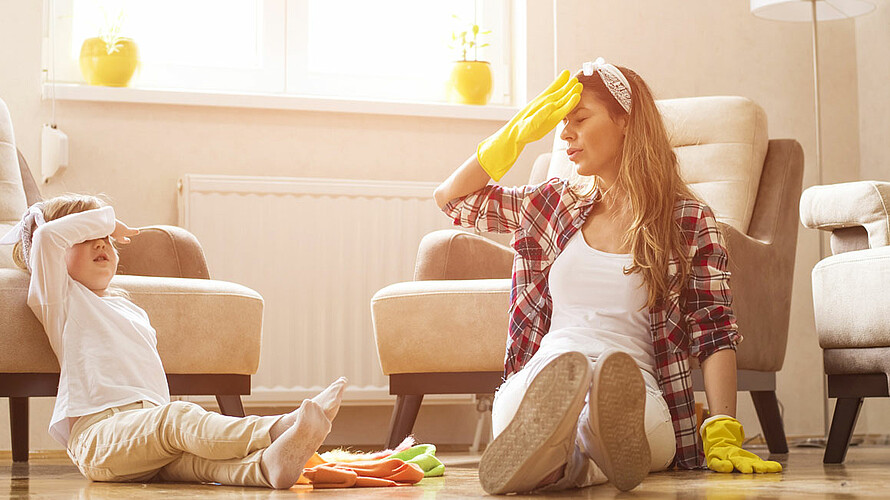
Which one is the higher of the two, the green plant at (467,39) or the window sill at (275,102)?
the green plant at (467,39)

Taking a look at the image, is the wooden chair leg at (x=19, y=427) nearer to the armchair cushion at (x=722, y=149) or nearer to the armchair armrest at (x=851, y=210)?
the armchair cushion at (x=722, y=149)

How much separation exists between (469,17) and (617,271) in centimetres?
215

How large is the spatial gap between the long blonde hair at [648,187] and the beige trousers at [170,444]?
60 centimetres

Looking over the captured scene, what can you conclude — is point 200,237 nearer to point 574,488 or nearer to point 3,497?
point 3,497

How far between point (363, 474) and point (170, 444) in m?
0.28

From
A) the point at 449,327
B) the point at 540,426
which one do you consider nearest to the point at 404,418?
the point at 449,327

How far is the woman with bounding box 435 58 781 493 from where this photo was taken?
1575 mm

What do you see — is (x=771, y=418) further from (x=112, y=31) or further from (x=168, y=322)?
(x=112, y=31)

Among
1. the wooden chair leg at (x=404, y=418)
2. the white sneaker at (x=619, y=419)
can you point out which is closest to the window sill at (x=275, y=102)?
the wooden chair leg at (x=404, y=418)

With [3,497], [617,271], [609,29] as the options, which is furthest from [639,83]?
[609,29]

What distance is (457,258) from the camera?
8.19 feet

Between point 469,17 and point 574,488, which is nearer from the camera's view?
point 574,488

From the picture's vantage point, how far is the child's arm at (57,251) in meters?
1.80

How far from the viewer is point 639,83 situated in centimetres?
172
